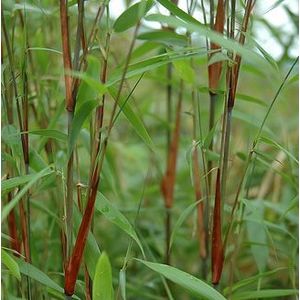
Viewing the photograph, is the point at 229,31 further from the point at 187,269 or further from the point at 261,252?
the point at 187,269

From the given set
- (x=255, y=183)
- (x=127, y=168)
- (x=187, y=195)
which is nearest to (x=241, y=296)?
(x=187, y=195)

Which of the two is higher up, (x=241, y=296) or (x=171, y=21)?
(x=171, y=21)

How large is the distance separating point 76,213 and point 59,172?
60mm

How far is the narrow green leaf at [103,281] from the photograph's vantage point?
0.58 meters

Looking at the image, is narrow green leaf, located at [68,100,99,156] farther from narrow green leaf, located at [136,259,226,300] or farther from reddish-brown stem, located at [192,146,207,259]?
reddish-brown stem, located at [192,146,207,259]

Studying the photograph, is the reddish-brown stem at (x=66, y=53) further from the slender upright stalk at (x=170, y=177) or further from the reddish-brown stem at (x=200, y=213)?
the slender upright stalk at (x=170, y=177)

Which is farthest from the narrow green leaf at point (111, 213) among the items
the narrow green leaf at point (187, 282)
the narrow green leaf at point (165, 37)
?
the narrow green leaf at point (165, 37)

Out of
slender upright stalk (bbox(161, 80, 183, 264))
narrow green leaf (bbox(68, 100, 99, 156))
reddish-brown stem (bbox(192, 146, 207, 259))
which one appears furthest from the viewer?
slender upright stalk (bbox(161, 80, 183, 264))

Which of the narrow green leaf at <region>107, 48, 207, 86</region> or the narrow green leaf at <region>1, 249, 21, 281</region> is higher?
the narrow green leaf at <region>107, 48, 207, 86</region>

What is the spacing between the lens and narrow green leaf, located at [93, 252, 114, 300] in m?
0.58

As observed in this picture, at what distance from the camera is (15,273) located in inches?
23.9

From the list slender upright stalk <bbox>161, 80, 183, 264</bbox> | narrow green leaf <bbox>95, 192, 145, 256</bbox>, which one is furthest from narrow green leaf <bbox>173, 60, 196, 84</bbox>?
slender upright stalk <bbox>161, 80, 183, 264</bbox>

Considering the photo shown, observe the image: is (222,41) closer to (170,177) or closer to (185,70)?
(185,70)

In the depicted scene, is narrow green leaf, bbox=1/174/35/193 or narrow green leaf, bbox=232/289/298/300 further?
narrow green leaf, bbox=232/289/298/300
